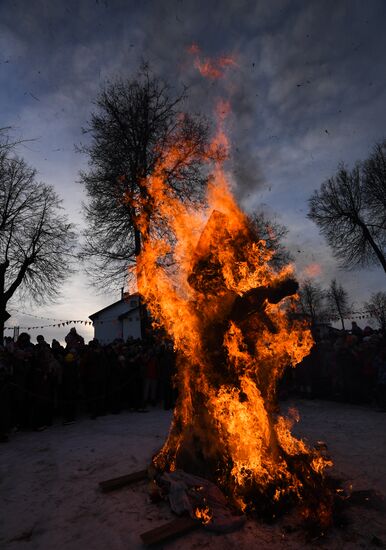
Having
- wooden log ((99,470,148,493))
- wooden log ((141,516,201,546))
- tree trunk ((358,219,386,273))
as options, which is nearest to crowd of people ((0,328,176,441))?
wooden log ((99,470,148,493))

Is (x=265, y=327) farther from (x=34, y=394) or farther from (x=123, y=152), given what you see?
(x=123, y=152)

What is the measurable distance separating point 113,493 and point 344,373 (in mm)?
9618

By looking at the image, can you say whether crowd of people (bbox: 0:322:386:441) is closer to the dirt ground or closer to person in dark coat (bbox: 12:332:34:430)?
person in dark coat (bbox: 12:332:34:430)

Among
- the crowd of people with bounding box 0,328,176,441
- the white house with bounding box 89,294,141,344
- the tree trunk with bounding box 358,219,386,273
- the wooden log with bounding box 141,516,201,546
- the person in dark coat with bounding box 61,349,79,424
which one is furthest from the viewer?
the white house with bounding box 89,294,141,344

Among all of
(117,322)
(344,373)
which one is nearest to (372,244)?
(344,373)

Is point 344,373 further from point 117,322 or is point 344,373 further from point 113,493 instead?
point 117,322

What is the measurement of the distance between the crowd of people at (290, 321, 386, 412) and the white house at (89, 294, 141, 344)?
116 ft

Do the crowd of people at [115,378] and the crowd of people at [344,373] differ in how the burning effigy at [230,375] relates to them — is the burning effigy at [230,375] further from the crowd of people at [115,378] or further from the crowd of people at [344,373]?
the crowd of people at [344,373]

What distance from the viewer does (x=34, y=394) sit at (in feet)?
30.8

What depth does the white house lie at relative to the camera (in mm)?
48031

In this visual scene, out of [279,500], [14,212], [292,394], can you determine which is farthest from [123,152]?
[279,500]

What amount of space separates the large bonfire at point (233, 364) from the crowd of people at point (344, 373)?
20.5 feet

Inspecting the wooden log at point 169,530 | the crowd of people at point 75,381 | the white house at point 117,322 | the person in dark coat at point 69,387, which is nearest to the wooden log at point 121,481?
the wooden log at point 169,530

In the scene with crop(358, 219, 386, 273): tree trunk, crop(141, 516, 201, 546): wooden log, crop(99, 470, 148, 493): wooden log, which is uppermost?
crop(358, 219, 386, 273): tree trunk
